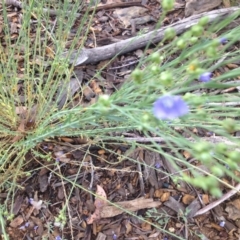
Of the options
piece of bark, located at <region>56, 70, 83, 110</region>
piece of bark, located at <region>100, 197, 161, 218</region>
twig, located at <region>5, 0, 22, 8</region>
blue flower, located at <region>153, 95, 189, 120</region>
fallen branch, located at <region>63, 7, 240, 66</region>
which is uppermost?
blue flower, located at <region>153, 95, 189, 120</region>

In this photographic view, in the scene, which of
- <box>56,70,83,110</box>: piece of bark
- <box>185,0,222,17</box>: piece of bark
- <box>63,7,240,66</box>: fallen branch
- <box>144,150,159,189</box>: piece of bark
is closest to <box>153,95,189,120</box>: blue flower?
<box>144,150,159,189</box>: piece of bark

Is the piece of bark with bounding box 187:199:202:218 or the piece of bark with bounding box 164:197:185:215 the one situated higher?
the piece of bark with bounding box 164:197:185:215

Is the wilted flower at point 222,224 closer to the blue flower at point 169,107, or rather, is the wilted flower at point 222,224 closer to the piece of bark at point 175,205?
the piece of bark at point 175,205

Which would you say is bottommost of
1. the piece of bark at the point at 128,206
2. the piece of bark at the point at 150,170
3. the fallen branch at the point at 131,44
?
the piece of bark at the point at 128,206

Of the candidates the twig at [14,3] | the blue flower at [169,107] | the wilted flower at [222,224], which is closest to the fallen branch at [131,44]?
the twig at [14,3]

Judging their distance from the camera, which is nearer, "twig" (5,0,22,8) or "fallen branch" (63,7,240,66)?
"fallen branch" (63,7,240,66)

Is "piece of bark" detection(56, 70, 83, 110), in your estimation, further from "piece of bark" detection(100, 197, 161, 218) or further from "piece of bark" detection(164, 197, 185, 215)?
"piece of bark" detection(164, 197, 185, 215)
